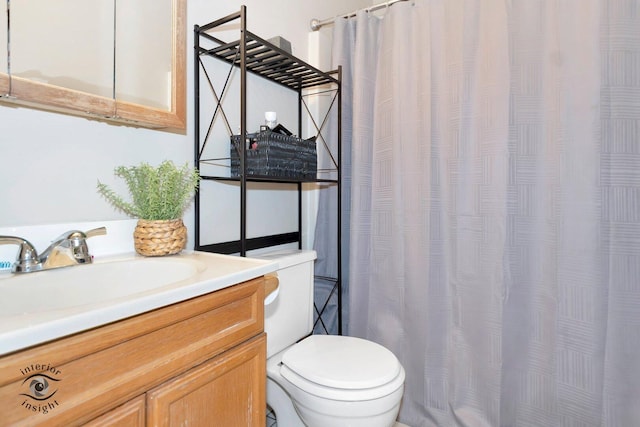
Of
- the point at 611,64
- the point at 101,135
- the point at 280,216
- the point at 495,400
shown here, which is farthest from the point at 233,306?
the point at 611,64

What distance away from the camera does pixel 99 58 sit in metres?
0.97

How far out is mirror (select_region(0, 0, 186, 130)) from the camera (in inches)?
32.3

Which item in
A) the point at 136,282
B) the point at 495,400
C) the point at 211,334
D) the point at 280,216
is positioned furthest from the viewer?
the point at 280,216

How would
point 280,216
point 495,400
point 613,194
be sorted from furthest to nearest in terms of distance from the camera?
→ point 280,216 → point 495,400 → point 613,194

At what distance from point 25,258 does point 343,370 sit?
0.93 meters

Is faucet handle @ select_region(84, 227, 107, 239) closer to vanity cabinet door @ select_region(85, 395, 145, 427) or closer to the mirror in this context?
the mirror

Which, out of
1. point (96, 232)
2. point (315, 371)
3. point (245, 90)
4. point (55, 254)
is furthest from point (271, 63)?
point (315, 371)

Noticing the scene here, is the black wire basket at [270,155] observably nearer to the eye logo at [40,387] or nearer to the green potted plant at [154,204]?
the green potted plant at [154,204]

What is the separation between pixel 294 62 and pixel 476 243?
1101 millimetres

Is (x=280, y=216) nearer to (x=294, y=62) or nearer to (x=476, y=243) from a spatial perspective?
(x=294, y=62)

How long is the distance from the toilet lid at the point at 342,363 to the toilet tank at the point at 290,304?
0.10 meters

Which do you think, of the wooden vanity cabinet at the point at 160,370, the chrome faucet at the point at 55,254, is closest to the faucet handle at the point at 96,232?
the chrome faucet at the point at 55,254

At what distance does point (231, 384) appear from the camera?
76cm

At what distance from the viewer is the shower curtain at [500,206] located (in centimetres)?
119
